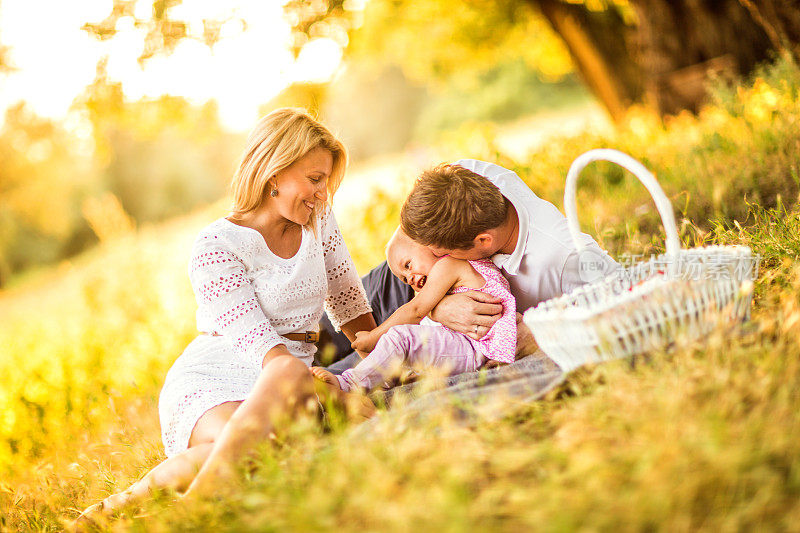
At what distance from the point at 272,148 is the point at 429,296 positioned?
988 mm

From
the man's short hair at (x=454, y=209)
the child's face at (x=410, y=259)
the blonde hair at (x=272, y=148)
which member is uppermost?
the blonde hair at (x=272, y=148)

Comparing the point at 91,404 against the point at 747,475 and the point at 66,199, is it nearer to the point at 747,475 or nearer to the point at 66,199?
the point at 747,475

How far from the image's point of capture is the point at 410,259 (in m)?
3.01

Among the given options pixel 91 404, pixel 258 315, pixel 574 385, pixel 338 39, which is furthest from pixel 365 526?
pixel 338 39

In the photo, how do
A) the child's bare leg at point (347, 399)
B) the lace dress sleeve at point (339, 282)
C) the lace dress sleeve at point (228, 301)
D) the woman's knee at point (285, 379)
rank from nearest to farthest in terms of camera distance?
the woman's knee at point (285, 379), the child's bare leg at point (347, 399), the lace dress sleeve at point (228, 301), the lace dress sleeve at point (339, 282)

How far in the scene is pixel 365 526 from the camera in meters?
1.44

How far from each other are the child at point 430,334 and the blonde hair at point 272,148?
70cm

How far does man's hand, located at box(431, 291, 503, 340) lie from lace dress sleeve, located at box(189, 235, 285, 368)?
2.62ft

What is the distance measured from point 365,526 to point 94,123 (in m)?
7.21

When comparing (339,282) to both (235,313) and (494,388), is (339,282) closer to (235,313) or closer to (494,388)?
(235,313)

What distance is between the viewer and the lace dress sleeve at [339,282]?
3.16m

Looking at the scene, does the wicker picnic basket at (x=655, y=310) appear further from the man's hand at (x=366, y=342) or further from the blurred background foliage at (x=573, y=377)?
the man's hand at (x=366, y=342)

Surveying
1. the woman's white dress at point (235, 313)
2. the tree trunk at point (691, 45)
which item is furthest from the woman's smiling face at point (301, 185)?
the tree trunk at point (691, 45)

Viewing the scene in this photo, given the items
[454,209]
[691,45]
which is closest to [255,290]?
[454,209]
